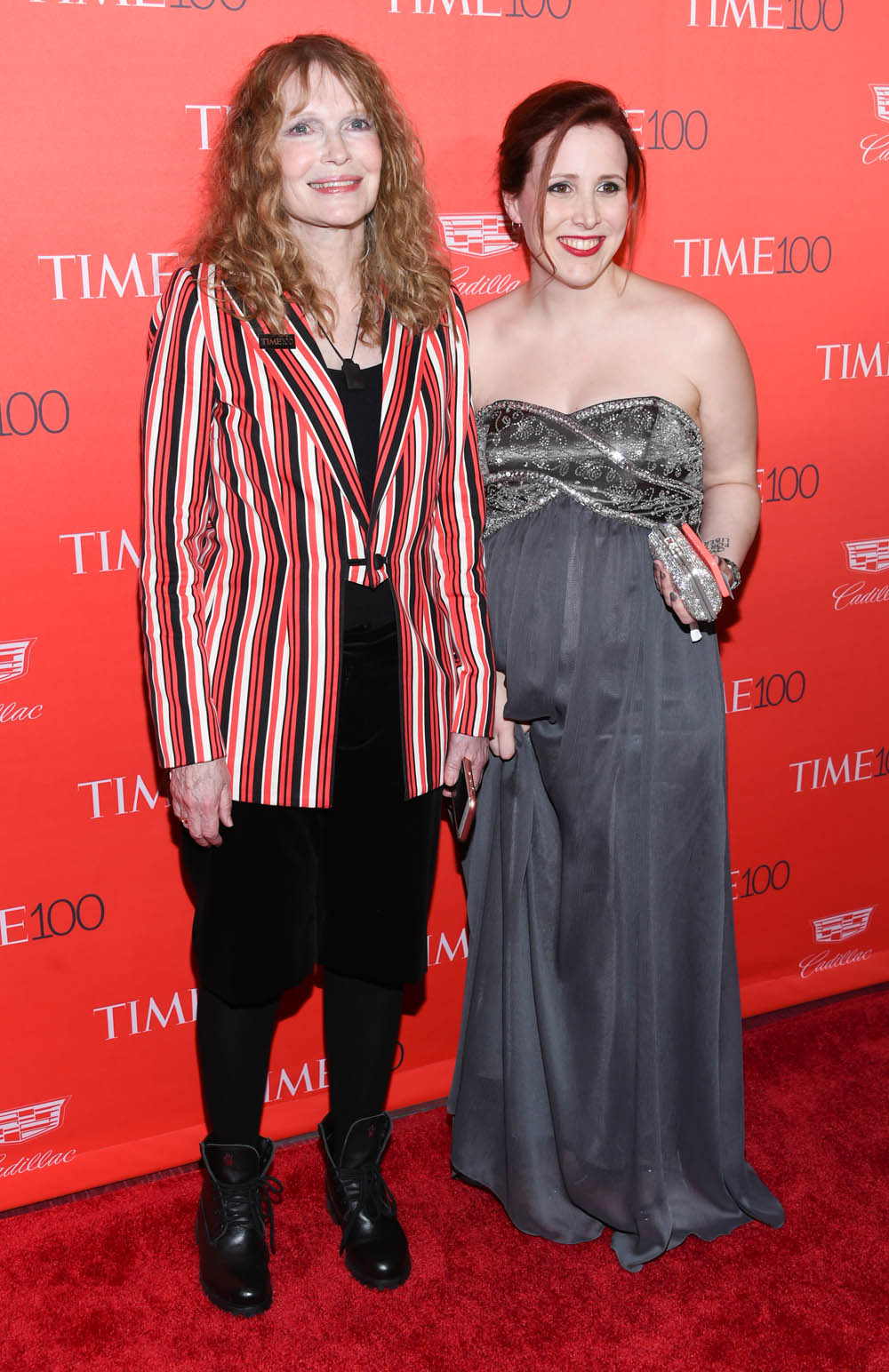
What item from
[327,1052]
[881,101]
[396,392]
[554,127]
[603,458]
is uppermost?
[881,101]

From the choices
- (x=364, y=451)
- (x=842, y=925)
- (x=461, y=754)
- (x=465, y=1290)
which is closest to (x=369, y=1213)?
(x=465, y=1290)

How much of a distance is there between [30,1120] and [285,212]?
1683mm

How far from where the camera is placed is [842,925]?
3.02 metres

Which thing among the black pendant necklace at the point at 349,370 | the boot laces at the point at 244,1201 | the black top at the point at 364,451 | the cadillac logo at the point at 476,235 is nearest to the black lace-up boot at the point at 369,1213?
the boot laces at the point at 244,1201

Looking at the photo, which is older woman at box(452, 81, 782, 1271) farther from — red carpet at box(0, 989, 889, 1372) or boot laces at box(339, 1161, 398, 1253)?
boot laces at box(339, 1161, 398, 1253)

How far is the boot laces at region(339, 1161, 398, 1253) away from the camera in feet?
6.82

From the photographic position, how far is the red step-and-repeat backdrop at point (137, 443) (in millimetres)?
2016

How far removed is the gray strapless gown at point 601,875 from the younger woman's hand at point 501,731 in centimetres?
2

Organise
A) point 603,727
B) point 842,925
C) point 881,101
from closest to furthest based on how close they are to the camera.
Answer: point 603,727 < point 881,101 < point 842,925

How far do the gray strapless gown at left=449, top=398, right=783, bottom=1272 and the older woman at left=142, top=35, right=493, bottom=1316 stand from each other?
0.12 meters

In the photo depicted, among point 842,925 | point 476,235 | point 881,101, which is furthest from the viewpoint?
point 842,925

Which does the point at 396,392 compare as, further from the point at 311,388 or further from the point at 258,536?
the point at 258,536

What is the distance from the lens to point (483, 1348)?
6.33 feet

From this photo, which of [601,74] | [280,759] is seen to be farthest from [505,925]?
[601,74]
